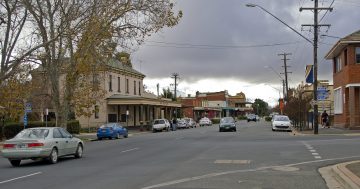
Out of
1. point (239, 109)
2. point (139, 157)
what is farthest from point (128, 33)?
point (239, 109)

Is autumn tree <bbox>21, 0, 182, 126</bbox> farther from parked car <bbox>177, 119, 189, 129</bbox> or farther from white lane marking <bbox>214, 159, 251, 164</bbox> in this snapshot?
parked car <bbox>177, 119, 189, 129</bbox>

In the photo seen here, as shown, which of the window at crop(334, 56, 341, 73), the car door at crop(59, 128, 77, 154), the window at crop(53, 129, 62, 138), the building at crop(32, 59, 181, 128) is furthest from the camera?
the building at crop(32, 59, 181, 128)

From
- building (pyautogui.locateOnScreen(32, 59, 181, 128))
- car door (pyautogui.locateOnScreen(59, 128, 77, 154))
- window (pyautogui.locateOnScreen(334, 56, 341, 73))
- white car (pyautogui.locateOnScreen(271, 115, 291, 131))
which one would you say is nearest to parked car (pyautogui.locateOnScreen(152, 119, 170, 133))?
building (pyautogui.locateOnScreen(32, 59, 181, 128))

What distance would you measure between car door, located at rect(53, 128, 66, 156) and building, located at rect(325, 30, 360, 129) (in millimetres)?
28635

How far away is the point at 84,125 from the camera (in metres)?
61.2

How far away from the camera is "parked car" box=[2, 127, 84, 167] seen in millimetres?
19078

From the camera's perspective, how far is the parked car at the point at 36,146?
19.1 metres

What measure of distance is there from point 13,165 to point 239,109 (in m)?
166

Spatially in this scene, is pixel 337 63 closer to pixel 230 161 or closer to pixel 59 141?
pixel 230 161

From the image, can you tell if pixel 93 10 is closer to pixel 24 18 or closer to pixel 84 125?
pixel 24 18

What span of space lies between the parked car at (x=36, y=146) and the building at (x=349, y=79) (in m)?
28.9

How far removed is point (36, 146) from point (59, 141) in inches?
55.9

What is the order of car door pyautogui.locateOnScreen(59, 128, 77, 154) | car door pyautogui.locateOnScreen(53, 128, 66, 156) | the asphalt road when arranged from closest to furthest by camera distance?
the asphalt road, car door pyautogui.locateOnScreen(53, 128, 66, 156), car door pyautogui.locateOnScreen(59, 128, 77, 154)

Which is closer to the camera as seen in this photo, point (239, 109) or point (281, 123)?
point (281, 123)
